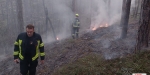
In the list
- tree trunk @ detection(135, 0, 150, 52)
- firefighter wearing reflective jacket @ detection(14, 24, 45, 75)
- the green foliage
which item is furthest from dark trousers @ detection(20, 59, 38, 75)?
tree trunk @ detection(135, 0, 150, 52)

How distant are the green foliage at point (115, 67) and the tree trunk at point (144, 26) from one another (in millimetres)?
390

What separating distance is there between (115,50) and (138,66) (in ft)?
8.20

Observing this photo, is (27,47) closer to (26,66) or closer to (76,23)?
(26,66)

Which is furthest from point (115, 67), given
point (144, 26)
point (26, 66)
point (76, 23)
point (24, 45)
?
point (76, 23)

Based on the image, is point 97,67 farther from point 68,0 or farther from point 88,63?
point 68,0

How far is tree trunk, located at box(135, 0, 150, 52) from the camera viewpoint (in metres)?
5.80

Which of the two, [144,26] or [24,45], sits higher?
[144,26]

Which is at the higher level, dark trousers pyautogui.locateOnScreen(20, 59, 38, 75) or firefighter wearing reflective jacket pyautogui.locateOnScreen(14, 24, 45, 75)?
firefighter wearing reflective jacket pyautogui.locateOnScreen(14, 24, 45, 75)

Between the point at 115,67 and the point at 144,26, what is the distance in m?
1.95

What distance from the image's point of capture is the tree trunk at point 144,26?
5.80 m

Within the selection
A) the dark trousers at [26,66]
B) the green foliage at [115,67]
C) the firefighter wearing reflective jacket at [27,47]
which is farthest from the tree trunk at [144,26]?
the dark trousers at [26,66]

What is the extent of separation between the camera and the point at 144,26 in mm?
5914

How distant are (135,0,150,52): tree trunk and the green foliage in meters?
0.39

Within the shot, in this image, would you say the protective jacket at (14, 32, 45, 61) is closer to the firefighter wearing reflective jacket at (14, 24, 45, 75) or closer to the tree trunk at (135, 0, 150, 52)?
the firefighter wearing reflective jacket at (14, 24, 45, 75)
